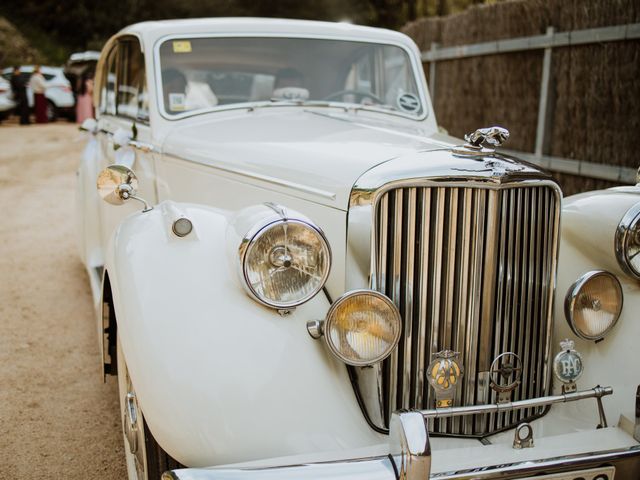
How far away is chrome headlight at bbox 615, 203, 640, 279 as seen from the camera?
83.2 inches

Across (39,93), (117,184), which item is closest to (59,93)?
(39,93)

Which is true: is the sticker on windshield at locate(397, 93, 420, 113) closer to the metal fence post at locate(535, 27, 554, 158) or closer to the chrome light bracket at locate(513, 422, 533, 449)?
the chrome light bracket at locate(513, 422, 533, 449)

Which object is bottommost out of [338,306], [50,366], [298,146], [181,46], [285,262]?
[50,366]

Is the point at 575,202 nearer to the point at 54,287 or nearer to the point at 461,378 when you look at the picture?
the point at 461,378

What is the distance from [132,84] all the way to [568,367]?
9.11 feet

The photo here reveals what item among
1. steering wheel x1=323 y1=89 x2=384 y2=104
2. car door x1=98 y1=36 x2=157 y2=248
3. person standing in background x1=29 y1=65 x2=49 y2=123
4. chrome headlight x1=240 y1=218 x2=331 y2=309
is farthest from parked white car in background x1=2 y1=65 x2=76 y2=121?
chrome headlight x1=240 y1=218 x2=331 y2=309

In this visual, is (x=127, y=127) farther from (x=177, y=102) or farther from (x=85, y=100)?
(x=85, y=100)

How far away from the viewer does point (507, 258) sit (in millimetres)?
1964

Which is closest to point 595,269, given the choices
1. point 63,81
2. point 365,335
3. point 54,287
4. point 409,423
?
point 365,335

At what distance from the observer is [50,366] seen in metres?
3.46

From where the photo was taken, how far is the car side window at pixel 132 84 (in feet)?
11.0

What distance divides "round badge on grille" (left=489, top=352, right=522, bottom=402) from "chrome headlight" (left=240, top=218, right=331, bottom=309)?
64 centimetres

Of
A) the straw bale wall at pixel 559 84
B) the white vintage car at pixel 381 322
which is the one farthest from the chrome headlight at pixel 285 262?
the straw bale wall at pixel 559 84

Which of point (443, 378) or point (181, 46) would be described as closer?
point (443, 378)
